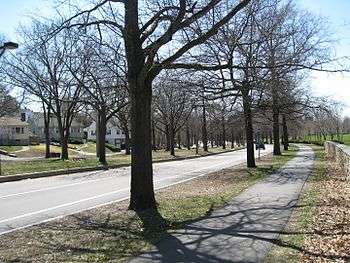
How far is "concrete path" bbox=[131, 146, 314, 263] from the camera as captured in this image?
754 centimetres

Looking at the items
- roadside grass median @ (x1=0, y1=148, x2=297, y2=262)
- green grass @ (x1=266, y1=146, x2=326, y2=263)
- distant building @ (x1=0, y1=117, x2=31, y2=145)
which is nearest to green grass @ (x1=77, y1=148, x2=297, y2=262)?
roadside grass median @ (x1=0, y1=148, x2=297, y2=262)

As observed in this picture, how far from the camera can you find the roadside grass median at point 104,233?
26.1ft

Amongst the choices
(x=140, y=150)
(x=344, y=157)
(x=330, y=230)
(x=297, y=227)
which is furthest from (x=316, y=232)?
(x=344, y=157)

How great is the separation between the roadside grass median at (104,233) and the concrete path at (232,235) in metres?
0.32

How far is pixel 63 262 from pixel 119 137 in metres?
132

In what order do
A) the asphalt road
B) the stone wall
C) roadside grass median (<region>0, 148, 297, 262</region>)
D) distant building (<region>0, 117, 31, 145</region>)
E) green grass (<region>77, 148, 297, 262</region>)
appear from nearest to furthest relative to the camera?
→ roadside grass median (<region>0, 148, 297, 262</region>) < green grass (<region>77, 148, 297, 262</region>) < the asphalt road < the stone wall < distant building (<region>0, 117, 31, 145</region>)

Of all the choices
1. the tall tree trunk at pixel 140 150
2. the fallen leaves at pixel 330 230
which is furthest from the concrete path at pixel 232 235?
the tall tree trunk at pixel 140 150

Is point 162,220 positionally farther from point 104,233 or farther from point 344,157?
point 344,157

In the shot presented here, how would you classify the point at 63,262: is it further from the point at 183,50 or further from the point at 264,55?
the point at 264,55

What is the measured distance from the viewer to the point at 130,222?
10.8 meters

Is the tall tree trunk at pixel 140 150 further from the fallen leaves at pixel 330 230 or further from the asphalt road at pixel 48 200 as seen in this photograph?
the fallen leaves at pixel 330 230

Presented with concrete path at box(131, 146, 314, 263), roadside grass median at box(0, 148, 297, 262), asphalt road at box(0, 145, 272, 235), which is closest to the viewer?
concrete path at box(131, 146, 314, 263)

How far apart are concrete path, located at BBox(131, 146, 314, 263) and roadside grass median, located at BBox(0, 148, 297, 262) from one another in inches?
12.7

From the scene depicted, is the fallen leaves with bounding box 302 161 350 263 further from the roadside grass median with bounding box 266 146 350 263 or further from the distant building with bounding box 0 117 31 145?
the distant building with bounding box 0 117 31 145
